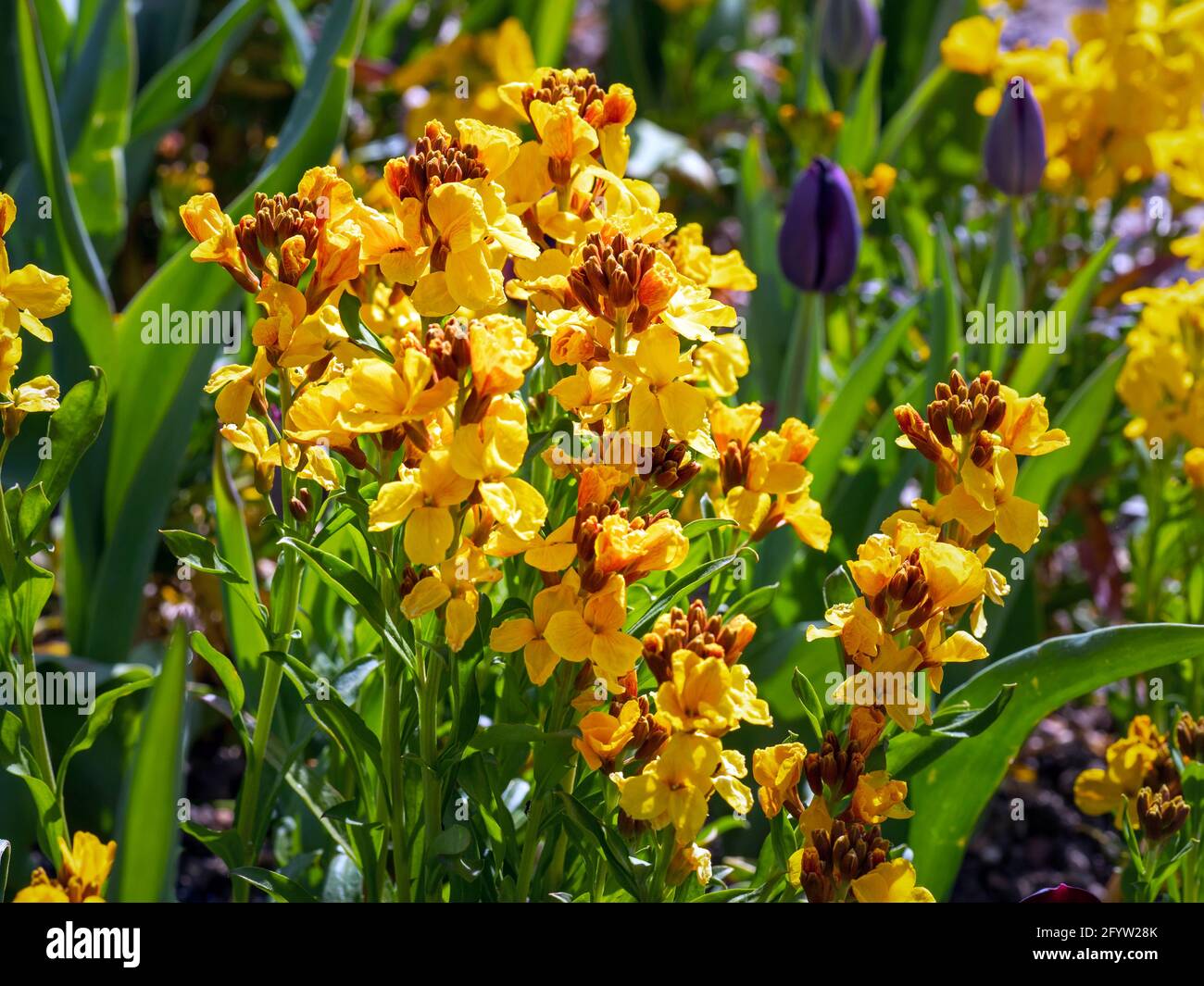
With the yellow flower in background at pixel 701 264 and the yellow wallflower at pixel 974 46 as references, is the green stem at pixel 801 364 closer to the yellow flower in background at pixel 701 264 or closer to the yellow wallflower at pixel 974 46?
the yellow flower in background at pixel 701 264

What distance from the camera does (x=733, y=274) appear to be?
106 centimetres

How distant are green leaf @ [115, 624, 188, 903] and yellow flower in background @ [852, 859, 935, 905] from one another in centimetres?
50

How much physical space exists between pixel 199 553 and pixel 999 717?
2.05ft

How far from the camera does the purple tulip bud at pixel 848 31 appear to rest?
6.63 feet

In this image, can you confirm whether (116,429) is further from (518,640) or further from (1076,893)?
(1076,893)

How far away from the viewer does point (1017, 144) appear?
161cm

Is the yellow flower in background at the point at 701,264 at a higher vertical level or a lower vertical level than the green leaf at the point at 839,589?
higher

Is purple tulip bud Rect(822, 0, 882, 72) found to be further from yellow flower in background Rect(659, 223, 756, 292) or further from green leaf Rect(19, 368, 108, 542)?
green leaf Rect(19, 368, 108, 542)

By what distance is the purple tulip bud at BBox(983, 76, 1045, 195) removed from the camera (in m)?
1.60

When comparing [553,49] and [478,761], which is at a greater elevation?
[553,49]

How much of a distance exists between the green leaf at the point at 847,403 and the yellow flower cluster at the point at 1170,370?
9.2 inches

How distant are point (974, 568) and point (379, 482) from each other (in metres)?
0.35

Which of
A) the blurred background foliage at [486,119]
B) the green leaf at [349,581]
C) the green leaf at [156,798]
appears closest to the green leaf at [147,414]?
the blurred background foliage at [486,119]
